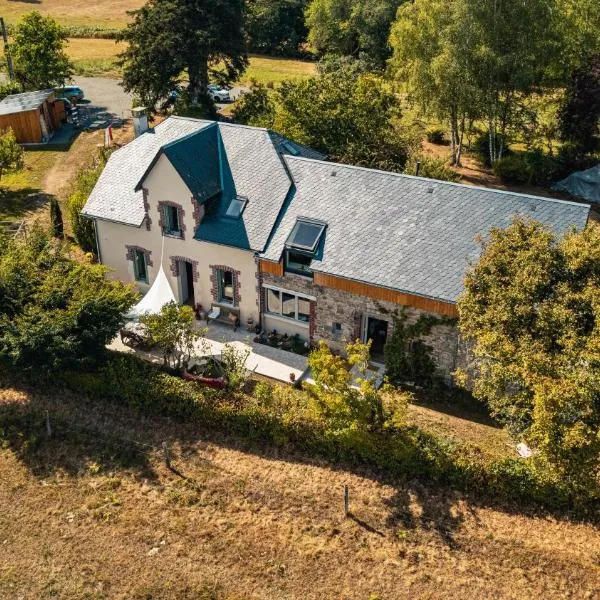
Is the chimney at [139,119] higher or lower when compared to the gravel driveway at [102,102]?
higher

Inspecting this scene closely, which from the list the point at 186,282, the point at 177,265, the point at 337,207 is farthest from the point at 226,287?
the point at 337,207

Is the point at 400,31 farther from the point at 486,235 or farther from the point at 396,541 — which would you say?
the point at 396,541

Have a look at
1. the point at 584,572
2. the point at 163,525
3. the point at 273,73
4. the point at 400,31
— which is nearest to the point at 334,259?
the point at 163,525

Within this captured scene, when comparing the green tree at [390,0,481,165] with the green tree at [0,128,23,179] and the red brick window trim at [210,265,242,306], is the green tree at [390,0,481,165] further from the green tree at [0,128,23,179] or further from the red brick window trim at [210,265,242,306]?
the green tree at [0,128,23,179]

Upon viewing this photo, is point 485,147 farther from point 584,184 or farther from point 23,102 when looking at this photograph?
point 23,102

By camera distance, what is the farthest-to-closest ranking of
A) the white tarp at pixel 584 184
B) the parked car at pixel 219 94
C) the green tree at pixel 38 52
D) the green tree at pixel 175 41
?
1. the parked car at pixel 219 94
2. the green tree at pixel 38 52
3. the green tree at pixel 175 41
4. the white tarp at pixel 584 184

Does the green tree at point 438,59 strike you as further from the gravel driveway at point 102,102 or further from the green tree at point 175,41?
the gravel driveway at point 102,102

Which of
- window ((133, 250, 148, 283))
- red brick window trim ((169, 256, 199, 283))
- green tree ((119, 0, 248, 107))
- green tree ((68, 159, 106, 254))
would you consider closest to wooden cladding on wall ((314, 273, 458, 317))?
red brick window trim ((169, 256, 199, 283))

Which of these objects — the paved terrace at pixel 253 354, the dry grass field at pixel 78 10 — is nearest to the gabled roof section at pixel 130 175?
the paved terrace at pixel 253 354
